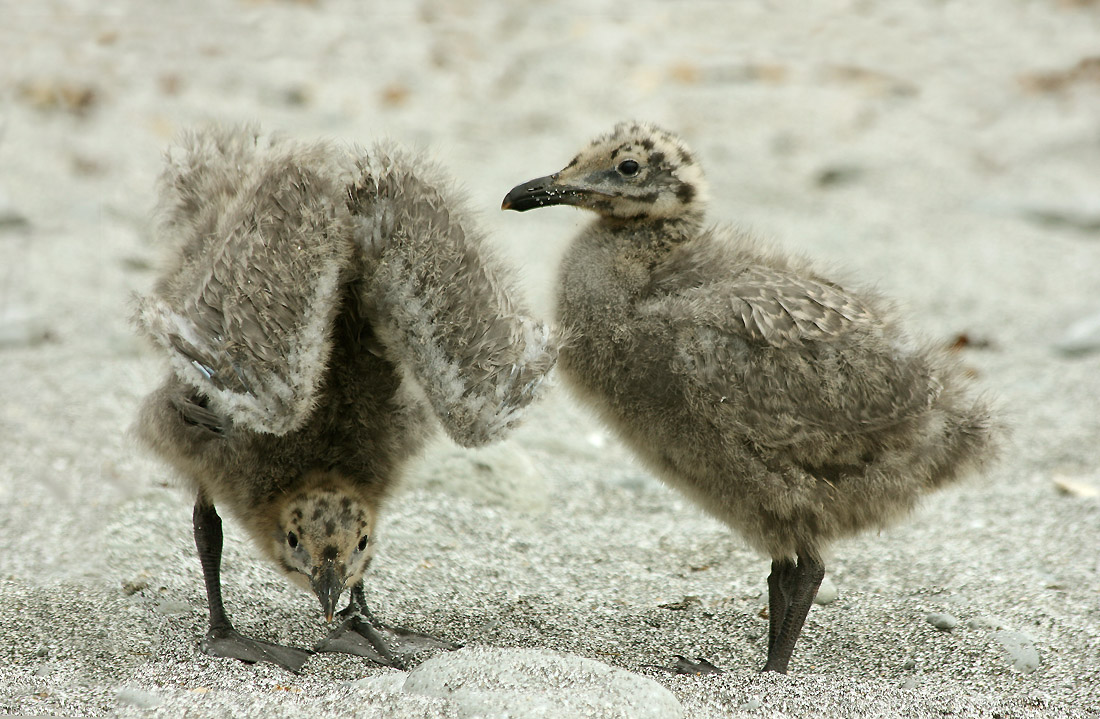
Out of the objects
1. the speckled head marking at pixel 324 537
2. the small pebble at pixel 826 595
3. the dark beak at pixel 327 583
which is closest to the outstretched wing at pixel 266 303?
the speckled head marking at pixel 324 537

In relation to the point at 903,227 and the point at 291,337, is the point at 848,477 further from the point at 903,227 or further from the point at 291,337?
the point at 903,227

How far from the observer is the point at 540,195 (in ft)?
12.7

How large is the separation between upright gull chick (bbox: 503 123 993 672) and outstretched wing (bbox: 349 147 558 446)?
642mm

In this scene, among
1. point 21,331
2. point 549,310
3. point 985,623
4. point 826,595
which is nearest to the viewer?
point 985,623

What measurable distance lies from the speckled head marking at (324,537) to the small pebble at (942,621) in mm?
1880

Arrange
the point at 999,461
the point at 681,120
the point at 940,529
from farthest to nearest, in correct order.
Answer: the point at 681,120 < the point at 940,529 < the point at 999,461

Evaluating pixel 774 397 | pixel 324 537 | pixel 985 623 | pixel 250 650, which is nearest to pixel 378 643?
pixel 250 650

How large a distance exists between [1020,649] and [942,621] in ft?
0.96

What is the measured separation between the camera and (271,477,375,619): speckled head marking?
126 inches

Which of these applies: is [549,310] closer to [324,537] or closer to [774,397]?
[774,397]

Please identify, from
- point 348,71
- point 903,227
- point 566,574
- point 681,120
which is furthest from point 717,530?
point 348,71

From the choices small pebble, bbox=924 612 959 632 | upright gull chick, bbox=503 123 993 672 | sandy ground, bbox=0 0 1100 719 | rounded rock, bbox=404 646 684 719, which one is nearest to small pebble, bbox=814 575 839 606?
sandy ground, bbox=0 0 1100 719

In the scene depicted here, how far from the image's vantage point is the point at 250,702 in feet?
9.44

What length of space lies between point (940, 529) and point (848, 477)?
1.34 meters
